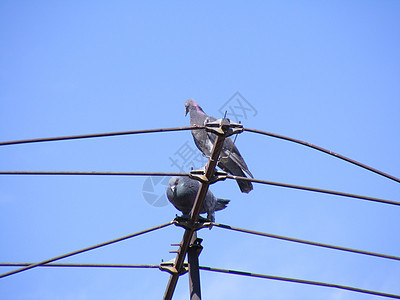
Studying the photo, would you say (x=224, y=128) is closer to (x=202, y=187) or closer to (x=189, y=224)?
(x=202, y=187)

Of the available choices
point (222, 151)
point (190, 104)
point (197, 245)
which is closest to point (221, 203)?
point (197, 245)

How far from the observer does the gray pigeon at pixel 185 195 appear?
12.0 ft

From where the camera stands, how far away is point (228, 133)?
336 cm

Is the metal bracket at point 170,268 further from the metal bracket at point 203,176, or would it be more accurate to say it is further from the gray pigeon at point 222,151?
the gray pigeon at point 222,151

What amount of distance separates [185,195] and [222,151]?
9.13 ft

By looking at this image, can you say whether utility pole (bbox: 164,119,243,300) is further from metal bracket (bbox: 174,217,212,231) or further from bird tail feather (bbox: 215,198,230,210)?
bird tail feather (bbox: 215,198,230,210)

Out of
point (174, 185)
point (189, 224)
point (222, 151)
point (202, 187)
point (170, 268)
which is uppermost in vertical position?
point (222, 151)

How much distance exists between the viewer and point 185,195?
12.0 feet

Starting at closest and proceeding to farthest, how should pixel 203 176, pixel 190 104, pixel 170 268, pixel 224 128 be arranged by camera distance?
pixel 224 128 → pixel 203 176 → pixel 170 268 → pixel 190 104

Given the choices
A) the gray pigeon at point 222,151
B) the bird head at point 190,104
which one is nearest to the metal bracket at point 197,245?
the gray pigeon at point 222,151

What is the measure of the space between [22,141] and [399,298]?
2855 millimetres

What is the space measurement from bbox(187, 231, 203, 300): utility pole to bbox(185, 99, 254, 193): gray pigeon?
1.96 meters

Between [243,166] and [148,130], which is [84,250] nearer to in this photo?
[148,130]

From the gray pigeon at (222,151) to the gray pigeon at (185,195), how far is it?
6.31 feet
